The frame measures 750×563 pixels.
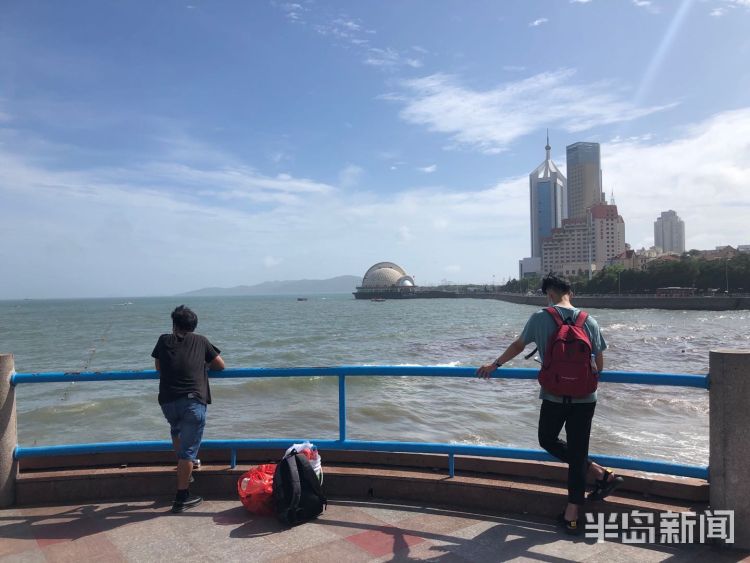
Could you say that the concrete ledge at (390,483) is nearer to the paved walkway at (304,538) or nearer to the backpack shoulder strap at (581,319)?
the paved walkway at (304,538)

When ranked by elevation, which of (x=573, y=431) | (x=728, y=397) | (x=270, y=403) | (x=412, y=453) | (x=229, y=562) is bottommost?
(x=270, y=403)

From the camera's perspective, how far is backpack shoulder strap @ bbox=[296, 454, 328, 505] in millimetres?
3792

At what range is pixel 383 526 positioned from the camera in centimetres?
363

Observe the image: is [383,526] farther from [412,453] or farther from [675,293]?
[675,293]

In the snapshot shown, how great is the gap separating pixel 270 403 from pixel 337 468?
10052mm

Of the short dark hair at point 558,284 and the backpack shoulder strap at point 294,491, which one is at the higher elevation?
the short dark hair at point 558,284

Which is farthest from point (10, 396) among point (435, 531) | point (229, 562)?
point (435, 531)

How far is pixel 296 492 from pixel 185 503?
2.78ft

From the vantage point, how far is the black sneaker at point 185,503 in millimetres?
3906

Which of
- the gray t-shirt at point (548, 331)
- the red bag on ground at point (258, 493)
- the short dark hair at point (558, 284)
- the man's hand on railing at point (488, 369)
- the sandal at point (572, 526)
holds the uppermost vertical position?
the short dark hair at point (558, 284)

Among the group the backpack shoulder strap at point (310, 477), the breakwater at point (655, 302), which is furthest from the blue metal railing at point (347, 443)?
the breakwater at point (655, 302)

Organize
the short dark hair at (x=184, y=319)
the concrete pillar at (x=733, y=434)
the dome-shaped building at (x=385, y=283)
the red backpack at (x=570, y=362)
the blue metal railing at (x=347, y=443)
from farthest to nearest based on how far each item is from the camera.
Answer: the dome-shaped building at (x=385, y=283) < the short dark hair at (x=184, y=319) < the blue metal railing at (x=347, y=443) < the red backpack at (x=570, y=362) < the concrete pillar at (x=733, y=434)

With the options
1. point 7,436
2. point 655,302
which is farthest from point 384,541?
point 655,302

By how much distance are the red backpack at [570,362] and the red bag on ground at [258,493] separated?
6.55 feet
